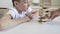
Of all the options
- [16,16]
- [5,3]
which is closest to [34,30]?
[16,16]

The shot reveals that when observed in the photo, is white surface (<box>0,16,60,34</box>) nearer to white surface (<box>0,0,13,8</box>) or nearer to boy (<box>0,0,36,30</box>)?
boy (<box>0,0,36,30</box>)

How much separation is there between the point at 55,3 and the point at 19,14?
1019 mm

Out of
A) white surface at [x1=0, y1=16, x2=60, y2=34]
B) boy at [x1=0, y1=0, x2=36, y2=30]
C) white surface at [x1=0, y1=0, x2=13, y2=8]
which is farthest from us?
white surface at [x1=0, y1=0, x2=13, y2=8]

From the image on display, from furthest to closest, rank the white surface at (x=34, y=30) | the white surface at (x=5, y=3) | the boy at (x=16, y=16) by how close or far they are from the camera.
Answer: the white surface at (x=5, y=3)
the boy at (x=16, y=16)
the white surface at (x=34, y=30)

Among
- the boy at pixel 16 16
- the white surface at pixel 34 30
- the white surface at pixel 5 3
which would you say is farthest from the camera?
the white surface at pixel 5 3

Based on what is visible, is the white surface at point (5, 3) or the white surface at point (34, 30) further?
the white surface at point (5, 3)

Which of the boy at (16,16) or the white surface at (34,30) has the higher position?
the boy at (16,16)

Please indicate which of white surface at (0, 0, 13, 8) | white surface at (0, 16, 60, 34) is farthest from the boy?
white surface at (0, 0, 13, 8)

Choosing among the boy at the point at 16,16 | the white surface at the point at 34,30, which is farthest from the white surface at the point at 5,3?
the white surface at the point at 34,30

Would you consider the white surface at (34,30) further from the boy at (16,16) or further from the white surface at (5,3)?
the white surface at (5,3)

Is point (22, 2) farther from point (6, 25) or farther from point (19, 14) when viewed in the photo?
point (6, 25)

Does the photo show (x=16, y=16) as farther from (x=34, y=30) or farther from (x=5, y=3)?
(x=5, y=3)

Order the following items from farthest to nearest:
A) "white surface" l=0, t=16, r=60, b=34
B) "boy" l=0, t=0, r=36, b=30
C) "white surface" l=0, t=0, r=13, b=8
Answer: "white surface" l=0, t=0, r=13, b=8, "boy" l=0, t=0, r=36, b=30, "white surface" l=0, t=16, r=60, b=34

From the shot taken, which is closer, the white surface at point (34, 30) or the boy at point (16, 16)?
the white surface at point (34, 30)
